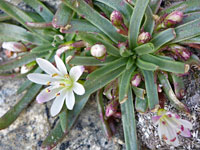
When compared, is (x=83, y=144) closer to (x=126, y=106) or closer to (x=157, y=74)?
(x=126, y=106)

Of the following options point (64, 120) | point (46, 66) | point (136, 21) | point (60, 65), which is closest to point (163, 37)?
point (136, 21)

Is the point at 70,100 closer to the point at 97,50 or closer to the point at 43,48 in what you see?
the point at 97,50

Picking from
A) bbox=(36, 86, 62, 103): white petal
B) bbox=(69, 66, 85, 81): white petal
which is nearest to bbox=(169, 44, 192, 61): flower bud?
bbox=(69, 66, 85, 81): white petal

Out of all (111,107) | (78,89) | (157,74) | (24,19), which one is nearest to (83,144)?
(111,107)

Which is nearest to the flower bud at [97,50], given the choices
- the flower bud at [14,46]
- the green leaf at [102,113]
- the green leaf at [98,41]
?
the green leaf at [98,41]

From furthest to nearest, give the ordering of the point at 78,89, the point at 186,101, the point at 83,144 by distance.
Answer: the point at 83,144
the point at 186,101
the point at 78,89

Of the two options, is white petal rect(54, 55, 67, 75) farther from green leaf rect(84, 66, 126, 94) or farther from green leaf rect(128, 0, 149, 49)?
green leaf rect(128, 0, 149, 49)
